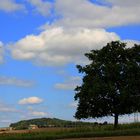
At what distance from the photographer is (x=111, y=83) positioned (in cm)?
7375

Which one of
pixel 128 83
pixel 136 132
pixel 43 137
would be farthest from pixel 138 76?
pixel 43 137

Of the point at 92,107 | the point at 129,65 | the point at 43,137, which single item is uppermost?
the point at 129,65

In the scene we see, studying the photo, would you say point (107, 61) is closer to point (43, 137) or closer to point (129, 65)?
point (129, 65)

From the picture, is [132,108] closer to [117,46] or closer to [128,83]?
[128,83]

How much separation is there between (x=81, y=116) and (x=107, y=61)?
8.48 m

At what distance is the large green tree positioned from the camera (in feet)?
241

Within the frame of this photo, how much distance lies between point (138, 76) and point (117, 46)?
5.11m

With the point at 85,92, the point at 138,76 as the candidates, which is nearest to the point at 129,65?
the point at 138,76

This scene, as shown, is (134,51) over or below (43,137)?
over

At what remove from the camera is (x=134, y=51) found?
7575 centimetres

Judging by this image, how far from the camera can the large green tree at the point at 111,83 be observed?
7338cm

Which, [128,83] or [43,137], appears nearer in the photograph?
[43,137]

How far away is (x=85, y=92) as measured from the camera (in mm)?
75312

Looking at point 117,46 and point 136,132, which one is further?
point 117,46
